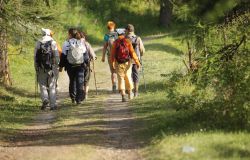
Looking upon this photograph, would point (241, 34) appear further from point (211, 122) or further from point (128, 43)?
point (128, 43)

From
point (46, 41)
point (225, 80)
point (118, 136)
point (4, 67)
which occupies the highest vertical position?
point (46, 41)

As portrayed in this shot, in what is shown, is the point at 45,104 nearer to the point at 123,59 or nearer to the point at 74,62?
the point at 74,62

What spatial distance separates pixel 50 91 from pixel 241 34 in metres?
6.20

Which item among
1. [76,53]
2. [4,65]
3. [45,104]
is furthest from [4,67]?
[76,53]

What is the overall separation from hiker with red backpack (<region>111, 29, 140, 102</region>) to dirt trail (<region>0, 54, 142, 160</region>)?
667 millimetres

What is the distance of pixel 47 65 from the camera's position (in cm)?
1684

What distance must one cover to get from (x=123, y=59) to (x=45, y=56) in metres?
2.00

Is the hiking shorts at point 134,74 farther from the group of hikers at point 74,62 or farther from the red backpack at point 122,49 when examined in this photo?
the red backpack at point 122,49

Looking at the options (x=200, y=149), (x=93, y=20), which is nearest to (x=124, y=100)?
(x=200, y=149)

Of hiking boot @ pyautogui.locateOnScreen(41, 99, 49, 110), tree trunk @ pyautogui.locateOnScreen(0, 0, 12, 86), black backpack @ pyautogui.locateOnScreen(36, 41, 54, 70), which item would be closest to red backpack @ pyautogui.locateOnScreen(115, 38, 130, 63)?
black backpack @ pyautogui.locateOnScreen(36, 41, 54, 70)

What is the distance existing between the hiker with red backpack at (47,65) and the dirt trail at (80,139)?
623 millimetres

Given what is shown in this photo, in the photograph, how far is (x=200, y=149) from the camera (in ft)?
33.1

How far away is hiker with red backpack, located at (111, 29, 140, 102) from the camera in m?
17.0

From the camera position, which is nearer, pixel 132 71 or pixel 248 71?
pixel 248 71
